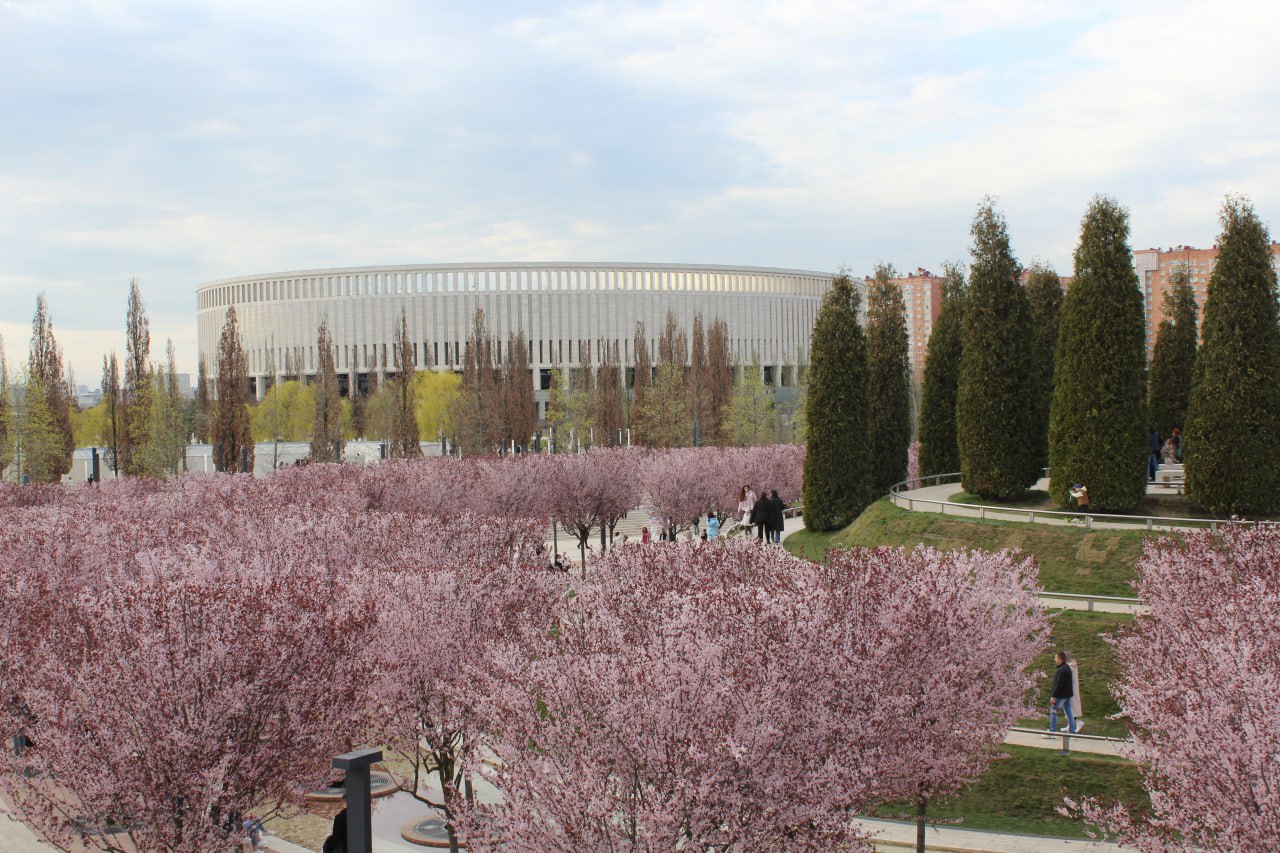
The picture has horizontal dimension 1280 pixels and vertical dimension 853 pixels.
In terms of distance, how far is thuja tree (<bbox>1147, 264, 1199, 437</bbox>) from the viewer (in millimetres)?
39188

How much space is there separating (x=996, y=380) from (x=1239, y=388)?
6.35m

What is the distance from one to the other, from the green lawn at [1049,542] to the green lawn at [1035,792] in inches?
195

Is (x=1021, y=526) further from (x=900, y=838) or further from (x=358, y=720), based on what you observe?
(x=358, y=720)

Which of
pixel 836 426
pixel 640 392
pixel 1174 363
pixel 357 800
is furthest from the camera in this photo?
pixel 640 392

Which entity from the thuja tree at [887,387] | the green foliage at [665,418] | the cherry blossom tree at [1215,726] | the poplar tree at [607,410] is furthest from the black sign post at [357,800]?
the poplar tree at [607,410]

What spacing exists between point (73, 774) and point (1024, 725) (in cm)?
1376

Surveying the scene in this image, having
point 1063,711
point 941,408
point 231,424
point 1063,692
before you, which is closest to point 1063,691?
point 1063,692

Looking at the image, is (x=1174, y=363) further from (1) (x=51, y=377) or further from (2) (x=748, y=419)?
(1) (x=51, y=377)

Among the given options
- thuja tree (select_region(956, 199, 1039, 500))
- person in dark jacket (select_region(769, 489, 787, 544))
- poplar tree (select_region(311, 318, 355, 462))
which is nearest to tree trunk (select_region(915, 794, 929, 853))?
person in dark jacket (select_region(769, 489, 787, 544))

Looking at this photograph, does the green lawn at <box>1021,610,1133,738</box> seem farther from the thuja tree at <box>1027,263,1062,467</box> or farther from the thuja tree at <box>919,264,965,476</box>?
the thuja tree at <box>919,264,965,476</box>

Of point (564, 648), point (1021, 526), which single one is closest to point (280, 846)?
point (564, 648)

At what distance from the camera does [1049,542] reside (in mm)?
21438

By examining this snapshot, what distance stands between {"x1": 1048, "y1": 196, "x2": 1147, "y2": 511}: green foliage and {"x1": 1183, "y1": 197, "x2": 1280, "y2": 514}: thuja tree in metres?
1.25

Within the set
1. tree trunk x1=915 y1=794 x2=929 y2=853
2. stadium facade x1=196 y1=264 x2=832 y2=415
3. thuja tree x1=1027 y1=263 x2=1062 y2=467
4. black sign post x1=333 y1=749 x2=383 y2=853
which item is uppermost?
stadium facade x1=196 y1=264 x2=832 y2=415
